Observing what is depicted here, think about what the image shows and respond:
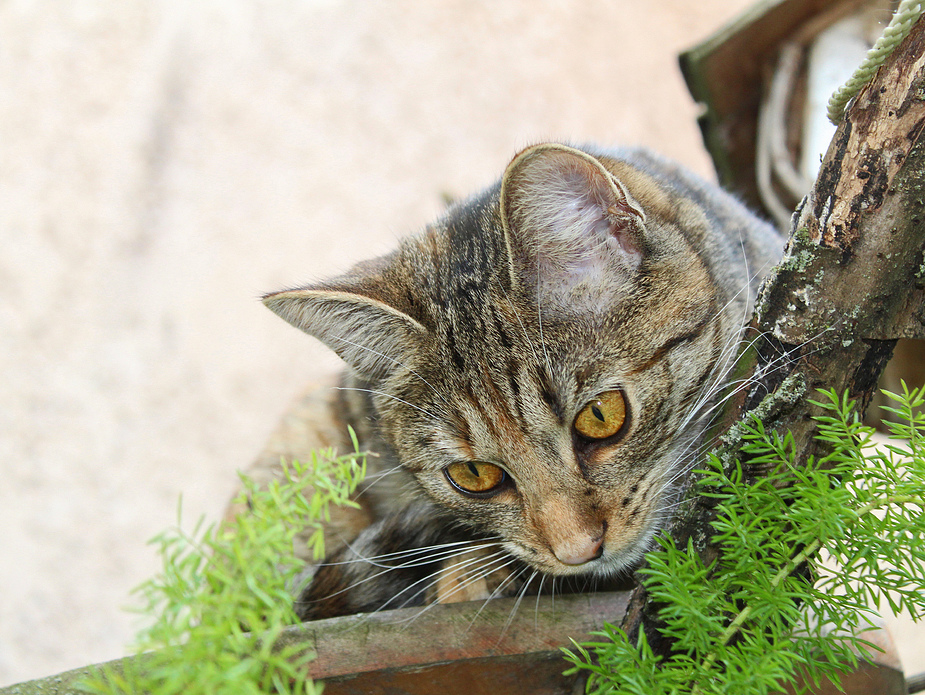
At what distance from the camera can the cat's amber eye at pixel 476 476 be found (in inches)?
47.8

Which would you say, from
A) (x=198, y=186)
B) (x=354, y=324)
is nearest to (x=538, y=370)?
(x=354, y=324)

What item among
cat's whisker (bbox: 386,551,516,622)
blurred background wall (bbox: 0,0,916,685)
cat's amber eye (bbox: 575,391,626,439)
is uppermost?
blurred background wall (bbox: 0,0,916,685)

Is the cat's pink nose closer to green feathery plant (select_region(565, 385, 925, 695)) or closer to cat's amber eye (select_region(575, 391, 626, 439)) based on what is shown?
cat's amber eye (select_region(575, 391, 626, 439))

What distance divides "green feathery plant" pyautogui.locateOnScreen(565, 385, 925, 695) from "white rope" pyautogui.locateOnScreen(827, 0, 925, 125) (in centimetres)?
34

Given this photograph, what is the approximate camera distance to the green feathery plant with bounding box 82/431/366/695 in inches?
19.4

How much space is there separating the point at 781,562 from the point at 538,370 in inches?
19.1

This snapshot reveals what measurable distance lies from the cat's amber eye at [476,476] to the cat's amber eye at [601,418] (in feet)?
0.57

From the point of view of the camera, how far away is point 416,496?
1.38 m

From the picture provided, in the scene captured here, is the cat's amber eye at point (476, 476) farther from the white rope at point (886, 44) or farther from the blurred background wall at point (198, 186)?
the blurred background wall at point (198, 186)

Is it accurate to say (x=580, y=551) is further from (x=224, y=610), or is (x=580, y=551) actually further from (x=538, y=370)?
(x=224, y=610)

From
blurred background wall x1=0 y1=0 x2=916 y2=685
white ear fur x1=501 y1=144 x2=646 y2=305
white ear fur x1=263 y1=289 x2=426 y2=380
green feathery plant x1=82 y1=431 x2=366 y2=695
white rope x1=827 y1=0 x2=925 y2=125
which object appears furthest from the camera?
blurred background wall x1=0 y1=0 x2=916 y2=685

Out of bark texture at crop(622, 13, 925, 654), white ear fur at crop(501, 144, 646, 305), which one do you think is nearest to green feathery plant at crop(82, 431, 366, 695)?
bark texture at crop(622, 13, 925, 654)

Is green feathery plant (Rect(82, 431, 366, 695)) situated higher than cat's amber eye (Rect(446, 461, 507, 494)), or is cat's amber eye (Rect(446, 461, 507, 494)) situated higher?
green feathery plant (Rect(82, 431, 366, 695))

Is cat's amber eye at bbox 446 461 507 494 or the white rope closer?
the white rope
